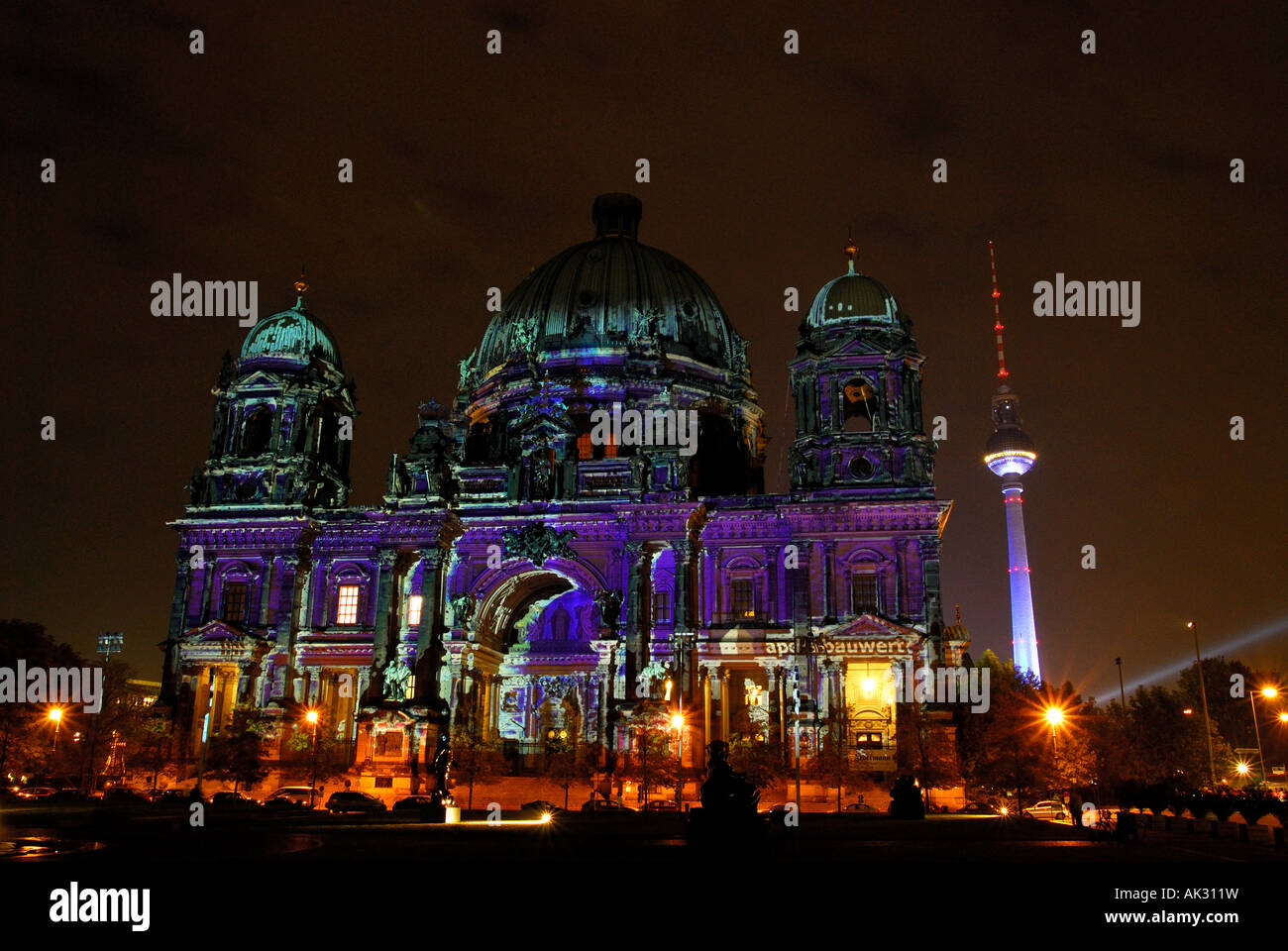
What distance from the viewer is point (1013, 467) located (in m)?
160

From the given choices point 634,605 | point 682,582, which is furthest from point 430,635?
point 682,582

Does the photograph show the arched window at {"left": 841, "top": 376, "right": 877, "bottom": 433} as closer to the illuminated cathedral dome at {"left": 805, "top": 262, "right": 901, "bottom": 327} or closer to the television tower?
the illuminated cathedral dome at {"left": 805, "top": 262, "right": 901, "bottom": 327}

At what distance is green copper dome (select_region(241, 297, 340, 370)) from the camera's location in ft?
254

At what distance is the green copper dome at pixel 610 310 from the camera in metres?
84.0

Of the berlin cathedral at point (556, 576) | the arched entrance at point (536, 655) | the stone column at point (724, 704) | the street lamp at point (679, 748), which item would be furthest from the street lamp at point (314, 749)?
the stone column at point (724, 704)

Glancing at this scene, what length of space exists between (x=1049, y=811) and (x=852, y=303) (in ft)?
113

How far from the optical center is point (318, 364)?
7775 centimetres

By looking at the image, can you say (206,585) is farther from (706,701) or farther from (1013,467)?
(1013,467)

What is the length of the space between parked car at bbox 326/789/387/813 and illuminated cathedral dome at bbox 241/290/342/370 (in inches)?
1406

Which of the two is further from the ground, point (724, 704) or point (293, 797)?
point (724, 704)

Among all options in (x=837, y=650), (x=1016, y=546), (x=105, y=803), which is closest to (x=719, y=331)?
(x=837, y=650)

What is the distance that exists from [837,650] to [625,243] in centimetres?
4099

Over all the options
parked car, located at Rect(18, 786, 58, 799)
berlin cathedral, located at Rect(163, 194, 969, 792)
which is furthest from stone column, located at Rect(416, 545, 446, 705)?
parked car, located at Rect(18, 786, 58, 799)
